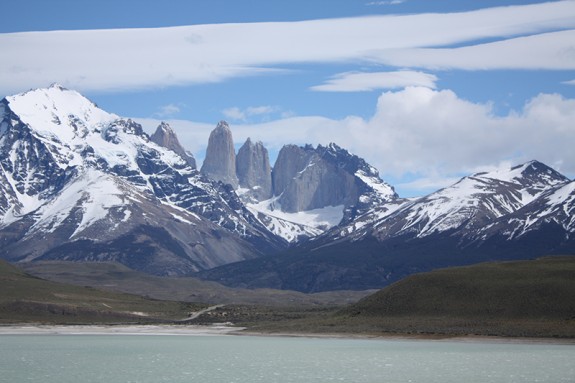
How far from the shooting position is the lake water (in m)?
109

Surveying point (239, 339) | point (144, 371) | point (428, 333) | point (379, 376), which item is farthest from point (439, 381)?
point (239, 339)

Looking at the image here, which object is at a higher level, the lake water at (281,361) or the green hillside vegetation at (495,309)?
the green hillside vegetation at (495,309)

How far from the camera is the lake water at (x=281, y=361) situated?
10900cm

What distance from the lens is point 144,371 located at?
381 feet

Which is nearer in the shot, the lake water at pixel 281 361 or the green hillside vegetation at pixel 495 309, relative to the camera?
the lake water at pixel 281 361

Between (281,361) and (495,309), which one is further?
(495,309)

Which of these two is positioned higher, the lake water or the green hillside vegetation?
the green hillside vegetation

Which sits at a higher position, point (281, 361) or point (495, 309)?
point (495, 309)

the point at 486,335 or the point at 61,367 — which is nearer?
the point at 61,367

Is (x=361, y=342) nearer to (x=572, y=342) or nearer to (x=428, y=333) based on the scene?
(x=428, y=333)

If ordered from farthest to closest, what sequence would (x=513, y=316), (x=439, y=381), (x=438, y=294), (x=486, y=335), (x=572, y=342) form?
(x=438, y=294) < (x=513, y=316) < (x=486, y=335) < (x=572, y=342) < (x=439, y=381)

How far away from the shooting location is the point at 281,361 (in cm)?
13062

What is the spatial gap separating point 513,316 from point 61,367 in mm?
90538

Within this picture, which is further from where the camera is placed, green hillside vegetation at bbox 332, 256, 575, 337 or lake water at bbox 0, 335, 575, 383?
green hillside vegetation at bbox 332, 256, 575, 337
